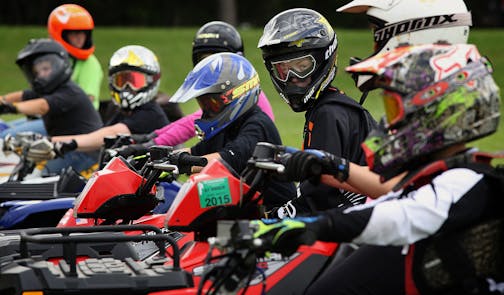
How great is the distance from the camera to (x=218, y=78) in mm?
6758

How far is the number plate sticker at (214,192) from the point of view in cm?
519

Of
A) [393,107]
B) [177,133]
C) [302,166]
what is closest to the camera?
[393,107]

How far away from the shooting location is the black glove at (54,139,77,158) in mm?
10156

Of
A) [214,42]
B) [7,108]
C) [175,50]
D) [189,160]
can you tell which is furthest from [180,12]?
[189,160]

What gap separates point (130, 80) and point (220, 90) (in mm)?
3439

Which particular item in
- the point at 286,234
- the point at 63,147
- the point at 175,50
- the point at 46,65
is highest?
the point at 286,234

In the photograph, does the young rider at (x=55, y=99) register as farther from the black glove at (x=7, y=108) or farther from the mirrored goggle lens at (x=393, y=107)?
the mirrored goggle lens at (x=393, y=107)

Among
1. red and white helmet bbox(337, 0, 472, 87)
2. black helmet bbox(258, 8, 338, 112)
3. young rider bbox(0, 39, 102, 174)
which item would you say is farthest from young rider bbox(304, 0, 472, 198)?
young rider bbox(0, 39, 102, 174)

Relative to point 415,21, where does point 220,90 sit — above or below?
below

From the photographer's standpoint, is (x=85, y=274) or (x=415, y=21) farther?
(x=415, y=21)

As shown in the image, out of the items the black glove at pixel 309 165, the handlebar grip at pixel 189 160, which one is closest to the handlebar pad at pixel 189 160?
the handlebar grip at pixel 189 160

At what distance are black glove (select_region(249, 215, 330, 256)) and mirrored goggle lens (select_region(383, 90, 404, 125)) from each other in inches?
22.6

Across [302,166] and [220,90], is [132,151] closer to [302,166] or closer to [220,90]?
[220,90]

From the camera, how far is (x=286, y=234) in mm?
4180
